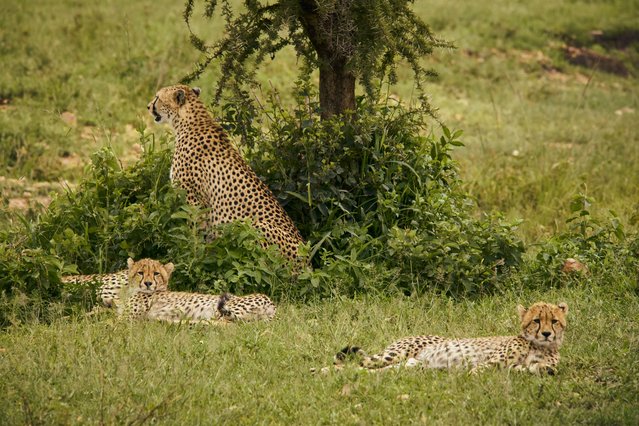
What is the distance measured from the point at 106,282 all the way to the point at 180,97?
178 centimetres

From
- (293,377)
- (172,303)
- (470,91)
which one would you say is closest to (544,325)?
(293,377)

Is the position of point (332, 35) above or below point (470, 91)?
above

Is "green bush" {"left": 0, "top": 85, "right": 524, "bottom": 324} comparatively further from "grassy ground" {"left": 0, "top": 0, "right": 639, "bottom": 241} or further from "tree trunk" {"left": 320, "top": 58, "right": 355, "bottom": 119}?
"grassy ground" {"left": 0, "top": 0, "right": 639, "bottom": 241}

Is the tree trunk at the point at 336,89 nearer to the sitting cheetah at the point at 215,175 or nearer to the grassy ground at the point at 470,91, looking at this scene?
the sitting cheetah at the point at 215,175

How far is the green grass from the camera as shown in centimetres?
445

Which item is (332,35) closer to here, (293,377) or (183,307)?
(183,307)

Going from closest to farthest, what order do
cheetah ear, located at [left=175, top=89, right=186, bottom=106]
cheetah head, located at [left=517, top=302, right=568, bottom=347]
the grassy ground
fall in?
1. cheetah head, located at [left=517, top=302, right=568, bottom=347]
2. cheetah ear, located at [left=175, top=89, right=186, bottom=106]
3. the grassy ground

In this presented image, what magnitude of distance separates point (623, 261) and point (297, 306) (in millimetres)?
2383

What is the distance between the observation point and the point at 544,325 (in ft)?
16.5

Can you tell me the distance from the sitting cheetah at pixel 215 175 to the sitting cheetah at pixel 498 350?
1.62 metres

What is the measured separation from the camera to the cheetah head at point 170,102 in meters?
7.39

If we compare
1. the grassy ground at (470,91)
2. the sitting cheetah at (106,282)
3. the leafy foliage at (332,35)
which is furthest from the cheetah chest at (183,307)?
the leafy foliage at (332,35)

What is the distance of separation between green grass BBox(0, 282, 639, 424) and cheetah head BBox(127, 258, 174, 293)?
345mm

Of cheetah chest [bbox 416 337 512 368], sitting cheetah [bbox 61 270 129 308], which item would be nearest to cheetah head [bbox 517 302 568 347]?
cheetah chest [bbox 416 337 512 368]
